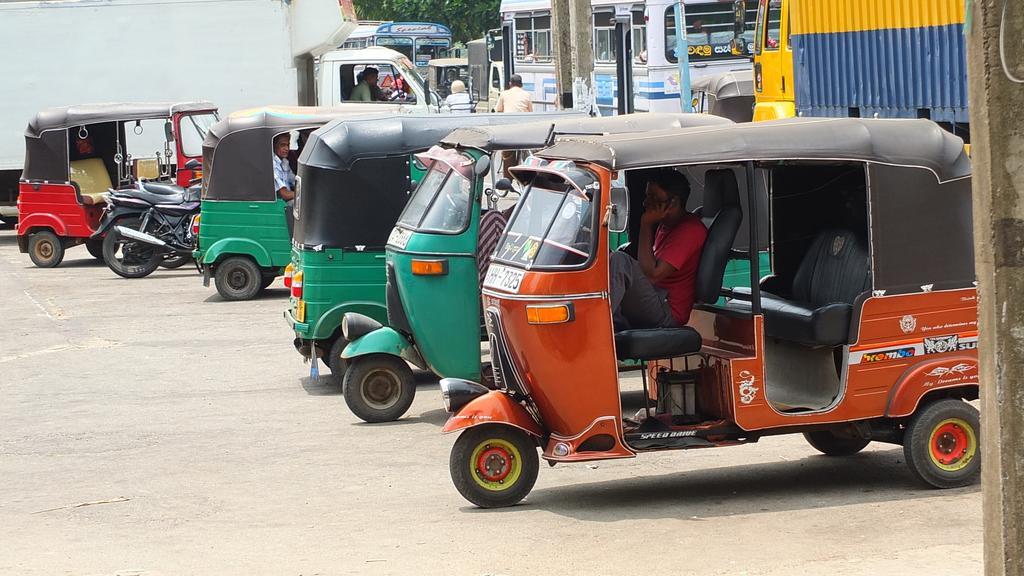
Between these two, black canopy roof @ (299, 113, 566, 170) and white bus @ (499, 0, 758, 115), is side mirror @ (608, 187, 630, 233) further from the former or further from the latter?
white bus @ (499, 0, 758, 115)

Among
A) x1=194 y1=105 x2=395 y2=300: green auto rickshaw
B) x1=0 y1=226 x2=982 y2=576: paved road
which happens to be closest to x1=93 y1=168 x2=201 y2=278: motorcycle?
x1=194 y1=105 x2=395 y2=300: green auto rickshaw

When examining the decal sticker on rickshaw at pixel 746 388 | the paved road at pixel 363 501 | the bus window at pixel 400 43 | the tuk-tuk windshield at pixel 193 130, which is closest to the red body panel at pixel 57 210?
the tuk-tuk windshield at pixel 193 130

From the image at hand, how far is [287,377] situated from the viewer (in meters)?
12.4

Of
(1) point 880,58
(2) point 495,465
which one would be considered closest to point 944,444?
(2) point 495,465

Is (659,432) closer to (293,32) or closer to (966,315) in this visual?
(966,315)

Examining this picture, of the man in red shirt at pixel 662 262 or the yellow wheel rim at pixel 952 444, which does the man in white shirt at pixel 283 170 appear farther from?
the yellow wheel rim at pixel 952 444

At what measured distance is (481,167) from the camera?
9633 mm

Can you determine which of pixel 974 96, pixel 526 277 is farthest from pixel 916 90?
pixel 974 96

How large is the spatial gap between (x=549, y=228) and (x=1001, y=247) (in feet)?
11.6

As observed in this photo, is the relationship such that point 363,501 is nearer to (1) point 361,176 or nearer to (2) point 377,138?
(1) point 361,176

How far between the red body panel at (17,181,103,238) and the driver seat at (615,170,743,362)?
46.3 ft

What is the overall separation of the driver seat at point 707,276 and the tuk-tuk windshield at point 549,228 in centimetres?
61

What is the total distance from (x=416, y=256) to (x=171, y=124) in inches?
420

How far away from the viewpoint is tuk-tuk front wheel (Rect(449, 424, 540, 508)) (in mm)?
7629
